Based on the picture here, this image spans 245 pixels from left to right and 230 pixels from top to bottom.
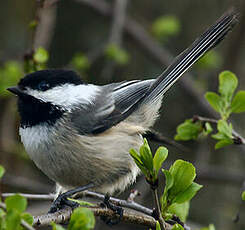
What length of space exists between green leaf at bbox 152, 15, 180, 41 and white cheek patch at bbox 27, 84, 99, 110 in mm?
1666

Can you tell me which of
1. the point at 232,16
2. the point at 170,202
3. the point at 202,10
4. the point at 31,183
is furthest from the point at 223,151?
the point at 170,202

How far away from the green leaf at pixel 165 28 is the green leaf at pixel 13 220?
3.16m

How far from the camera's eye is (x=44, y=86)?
2.66 meters

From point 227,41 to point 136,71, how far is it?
107 cm

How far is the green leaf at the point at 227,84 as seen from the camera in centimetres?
225

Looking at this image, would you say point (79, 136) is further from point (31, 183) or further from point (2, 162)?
point (2, 162)

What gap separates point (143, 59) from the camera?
5.09m

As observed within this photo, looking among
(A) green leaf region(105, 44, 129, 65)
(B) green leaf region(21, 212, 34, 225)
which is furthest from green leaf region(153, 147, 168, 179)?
(A) green leaf region(105, 44, 129, 65)

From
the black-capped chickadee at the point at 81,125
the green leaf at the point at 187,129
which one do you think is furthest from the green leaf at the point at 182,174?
the black-capped chickadee at the point at 81,125

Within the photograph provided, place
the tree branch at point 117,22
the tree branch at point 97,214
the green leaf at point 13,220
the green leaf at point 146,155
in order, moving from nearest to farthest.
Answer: the green leaf at point 13,220 → the green leaf at point 146,155 → the tree branch at point 97,214 → the tree branch at point 117,22

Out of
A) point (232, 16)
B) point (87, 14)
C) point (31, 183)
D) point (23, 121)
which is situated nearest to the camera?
point (232, 16)

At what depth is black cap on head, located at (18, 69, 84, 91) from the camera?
103 inches

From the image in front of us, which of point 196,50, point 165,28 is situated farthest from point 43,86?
point 165,28

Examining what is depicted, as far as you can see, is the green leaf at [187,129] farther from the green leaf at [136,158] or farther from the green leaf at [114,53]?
the green leaf at [114,53]
